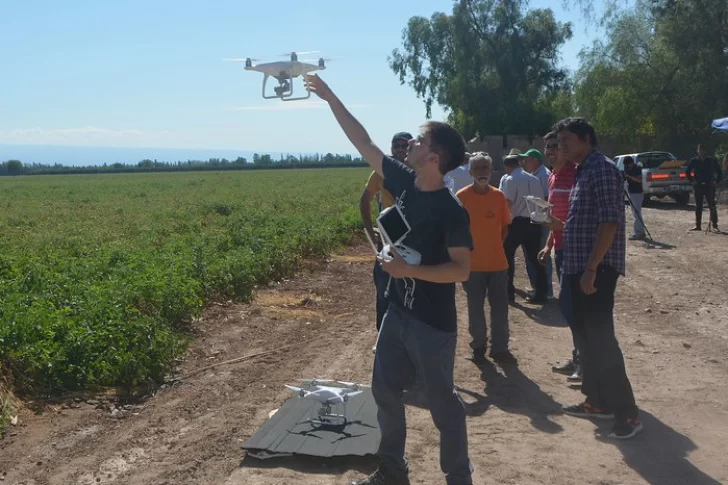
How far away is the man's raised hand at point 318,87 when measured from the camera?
434 cm

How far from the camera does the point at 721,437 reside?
5242mm

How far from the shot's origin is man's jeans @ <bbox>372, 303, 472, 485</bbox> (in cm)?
402

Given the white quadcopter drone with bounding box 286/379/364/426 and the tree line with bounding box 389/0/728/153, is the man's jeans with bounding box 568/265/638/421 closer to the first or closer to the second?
the white quadcopter drone with bounding box 286/379/364/426

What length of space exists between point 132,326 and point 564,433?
3698mm

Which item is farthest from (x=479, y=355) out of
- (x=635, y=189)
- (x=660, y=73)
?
(x=660, y=73)

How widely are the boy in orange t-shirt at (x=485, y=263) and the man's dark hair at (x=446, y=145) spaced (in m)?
2.97

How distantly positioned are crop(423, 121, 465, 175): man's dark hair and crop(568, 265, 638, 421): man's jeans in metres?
1.65

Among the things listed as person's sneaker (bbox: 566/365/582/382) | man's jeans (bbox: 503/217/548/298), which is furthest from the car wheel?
person's sneaker (bbox: 566/365/582/382)

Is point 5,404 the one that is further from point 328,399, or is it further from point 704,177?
point 704,177

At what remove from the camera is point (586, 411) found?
224 inches

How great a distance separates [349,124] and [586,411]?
2853mm

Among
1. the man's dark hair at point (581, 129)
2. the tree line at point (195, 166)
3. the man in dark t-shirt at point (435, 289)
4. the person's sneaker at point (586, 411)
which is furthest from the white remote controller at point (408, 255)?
the tree line at point (195, 166)

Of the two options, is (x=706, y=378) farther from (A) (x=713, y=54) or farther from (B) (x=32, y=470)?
(A) (x=713, y=54)

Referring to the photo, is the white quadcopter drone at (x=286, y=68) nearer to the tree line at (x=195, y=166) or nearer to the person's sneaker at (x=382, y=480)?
the person's sneaker at (x=382, y=480)
